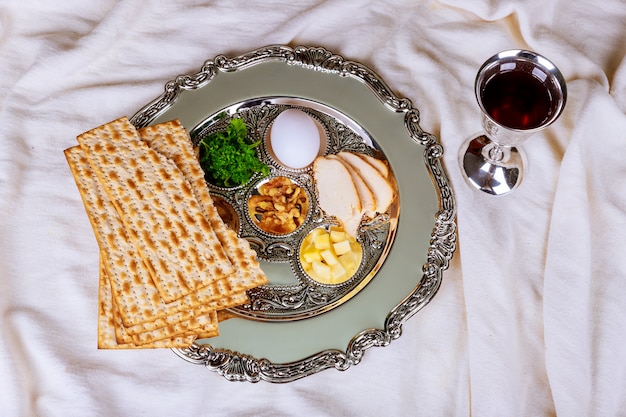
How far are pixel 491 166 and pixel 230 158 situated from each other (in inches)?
26.8

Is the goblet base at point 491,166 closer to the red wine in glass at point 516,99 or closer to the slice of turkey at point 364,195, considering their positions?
the red wine in glass at point 516,99

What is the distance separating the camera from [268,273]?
151cm

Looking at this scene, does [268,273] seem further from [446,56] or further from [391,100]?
[446,56]

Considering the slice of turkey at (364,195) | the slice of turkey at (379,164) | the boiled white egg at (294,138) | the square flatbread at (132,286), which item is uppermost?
the boiled white egg at (294,138)

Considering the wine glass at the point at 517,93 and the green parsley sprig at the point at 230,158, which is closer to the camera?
the wine glass at the point at 517,93

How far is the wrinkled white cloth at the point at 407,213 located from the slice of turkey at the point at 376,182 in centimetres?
18

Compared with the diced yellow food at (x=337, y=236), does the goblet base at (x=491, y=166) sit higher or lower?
higher

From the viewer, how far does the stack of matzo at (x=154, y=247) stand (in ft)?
4.49

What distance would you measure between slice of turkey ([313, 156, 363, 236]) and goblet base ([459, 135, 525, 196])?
1.00ft

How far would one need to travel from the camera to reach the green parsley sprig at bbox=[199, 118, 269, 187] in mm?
1554

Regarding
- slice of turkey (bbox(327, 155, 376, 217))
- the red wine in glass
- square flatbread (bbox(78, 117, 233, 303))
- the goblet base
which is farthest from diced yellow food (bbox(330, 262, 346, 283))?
the red wine in glass

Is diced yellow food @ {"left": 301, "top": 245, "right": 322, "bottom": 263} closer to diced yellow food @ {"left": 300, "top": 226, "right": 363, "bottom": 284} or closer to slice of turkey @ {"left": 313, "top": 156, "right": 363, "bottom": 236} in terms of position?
diced yellow food @ {"left": 300, "top": 226, "right": 363, "bottom": 284}

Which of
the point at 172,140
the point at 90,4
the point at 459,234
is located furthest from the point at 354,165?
the point at 90,4

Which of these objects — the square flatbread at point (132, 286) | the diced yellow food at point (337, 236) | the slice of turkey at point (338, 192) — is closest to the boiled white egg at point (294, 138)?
the slice of turkey at point (338, 192)
